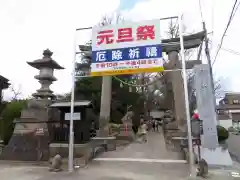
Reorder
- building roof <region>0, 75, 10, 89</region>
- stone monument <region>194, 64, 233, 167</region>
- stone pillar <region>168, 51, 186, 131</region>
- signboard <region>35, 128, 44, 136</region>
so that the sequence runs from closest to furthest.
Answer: stone monument <region>194, 64, 233, 167</region>, signboard <region>35, 128, 44, 136</region>, stone pillar <region>168, 51, 186, 131</region>, building roof <region>0, 75, 10, 89</region>

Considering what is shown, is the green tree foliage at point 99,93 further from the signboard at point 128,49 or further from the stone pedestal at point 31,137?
the signboard at point 128,49

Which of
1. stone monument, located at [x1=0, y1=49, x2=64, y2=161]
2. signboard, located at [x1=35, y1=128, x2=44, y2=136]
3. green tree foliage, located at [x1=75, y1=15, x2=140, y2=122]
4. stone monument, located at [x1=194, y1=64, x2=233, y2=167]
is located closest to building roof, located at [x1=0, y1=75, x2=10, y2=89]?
green tree foliage, located at [x1=75, y1=15, x2=140, y2=122]

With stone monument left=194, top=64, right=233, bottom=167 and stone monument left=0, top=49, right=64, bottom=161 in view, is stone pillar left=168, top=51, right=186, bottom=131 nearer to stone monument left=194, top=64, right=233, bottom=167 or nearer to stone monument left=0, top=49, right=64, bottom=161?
stone monument left=194, top=64, right=233, bottom=167

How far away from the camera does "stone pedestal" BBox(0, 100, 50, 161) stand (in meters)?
10.4

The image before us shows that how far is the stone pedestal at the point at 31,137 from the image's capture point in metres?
10.4

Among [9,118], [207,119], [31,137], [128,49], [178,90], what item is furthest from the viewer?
[178,90]

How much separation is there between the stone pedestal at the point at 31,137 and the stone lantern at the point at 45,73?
2.92 ft

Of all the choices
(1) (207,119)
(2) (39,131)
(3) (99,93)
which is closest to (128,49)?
(1) (207,119)

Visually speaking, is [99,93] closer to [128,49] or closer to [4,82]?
[4,82]

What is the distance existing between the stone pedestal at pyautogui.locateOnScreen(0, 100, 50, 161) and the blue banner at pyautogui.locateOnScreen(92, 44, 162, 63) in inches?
180

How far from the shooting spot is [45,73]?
12266 mm

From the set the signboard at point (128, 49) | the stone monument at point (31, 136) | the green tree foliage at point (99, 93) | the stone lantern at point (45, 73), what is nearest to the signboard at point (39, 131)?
the stone monument at point (31, 136)

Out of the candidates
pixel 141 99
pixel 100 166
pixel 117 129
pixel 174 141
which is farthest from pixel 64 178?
pixel 141 99

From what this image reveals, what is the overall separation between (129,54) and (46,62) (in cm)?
595
